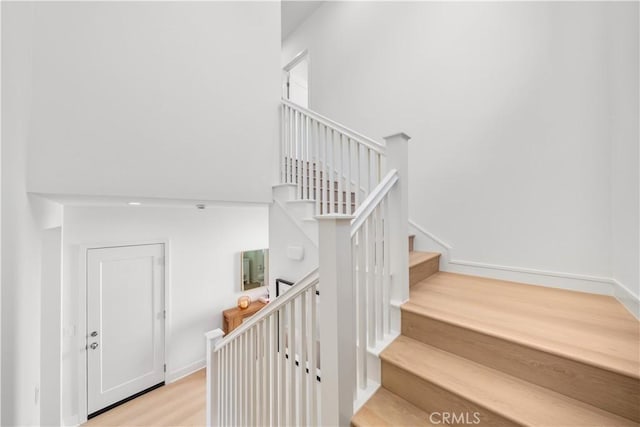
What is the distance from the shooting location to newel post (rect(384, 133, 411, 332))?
1.60 meters

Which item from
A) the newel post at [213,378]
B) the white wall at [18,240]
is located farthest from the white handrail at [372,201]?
the newel post at [213,378]

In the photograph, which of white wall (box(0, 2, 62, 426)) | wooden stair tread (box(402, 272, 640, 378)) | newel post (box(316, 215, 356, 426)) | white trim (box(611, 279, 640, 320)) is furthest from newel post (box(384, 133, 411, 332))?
white wall (box(0, 2, 62, 426))

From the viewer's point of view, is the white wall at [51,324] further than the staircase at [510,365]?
Yes

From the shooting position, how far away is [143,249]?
3707 millimetres

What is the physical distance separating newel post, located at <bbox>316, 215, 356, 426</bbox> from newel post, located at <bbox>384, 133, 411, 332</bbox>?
52 centimetres

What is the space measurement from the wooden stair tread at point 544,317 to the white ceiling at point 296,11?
441 centimetres

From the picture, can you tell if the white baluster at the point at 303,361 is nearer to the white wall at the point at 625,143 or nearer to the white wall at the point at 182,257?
the white wall at the point at 625,143

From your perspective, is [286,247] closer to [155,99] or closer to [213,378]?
[213,378]

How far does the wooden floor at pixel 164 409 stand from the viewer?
3205mm

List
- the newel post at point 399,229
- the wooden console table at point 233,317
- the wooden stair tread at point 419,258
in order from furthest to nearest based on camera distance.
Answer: the wooden console table at point 233,317 < the wooden stair tread at point 419,258 < the newel post at point 399,229

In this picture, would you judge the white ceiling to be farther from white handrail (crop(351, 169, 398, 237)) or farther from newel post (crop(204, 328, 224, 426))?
newel post (crop(204, 328, 224, 426))

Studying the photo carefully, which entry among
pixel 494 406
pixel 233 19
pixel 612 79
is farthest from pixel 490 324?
pixel 233 19

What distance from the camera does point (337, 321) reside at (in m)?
1.16

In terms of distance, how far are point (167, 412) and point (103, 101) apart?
375 cm
